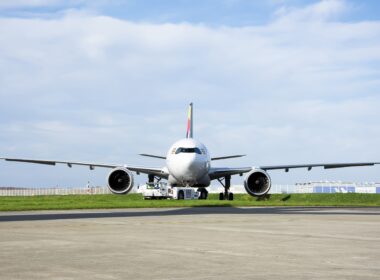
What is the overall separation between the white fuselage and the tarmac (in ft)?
86.4

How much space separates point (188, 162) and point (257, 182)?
4.77m

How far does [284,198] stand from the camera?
52906 mm

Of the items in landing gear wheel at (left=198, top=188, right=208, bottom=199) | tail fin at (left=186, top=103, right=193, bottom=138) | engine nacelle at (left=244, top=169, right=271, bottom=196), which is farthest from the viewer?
tail fin at (left=186, top=103, right=193, bottom=138)

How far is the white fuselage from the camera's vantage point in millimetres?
42912

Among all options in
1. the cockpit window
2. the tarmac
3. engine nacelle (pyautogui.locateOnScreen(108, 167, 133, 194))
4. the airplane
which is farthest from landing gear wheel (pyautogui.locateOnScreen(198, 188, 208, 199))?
the tarmac

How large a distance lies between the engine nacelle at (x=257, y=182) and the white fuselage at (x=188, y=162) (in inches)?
124

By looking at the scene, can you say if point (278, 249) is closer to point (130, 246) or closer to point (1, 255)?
point (130, 246)

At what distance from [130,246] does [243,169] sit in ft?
117

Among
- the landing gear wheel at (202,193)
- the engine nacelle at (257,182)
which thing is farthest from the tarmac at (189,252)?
the landing gear wheel at (202,193)

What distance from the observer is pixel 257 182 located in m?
43.3

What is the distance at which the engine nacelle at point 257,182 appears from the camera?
42844mm

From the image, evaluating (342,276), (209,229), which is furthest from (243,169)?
(342,276)

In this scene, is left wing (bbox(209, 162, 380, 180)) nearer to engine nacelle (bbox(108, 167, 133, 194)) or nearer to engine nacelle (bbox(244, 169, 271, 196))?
engine nacelle (bbox(244, 169, 271, 196))

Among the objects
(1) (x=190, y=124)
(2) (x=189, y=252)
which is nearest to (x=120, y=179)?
(1) (x=190, y=124)
